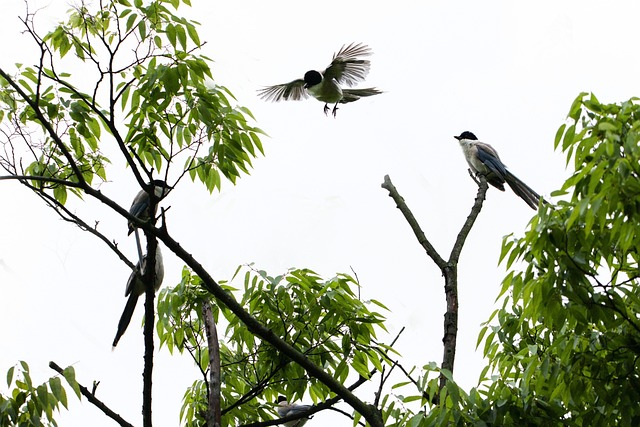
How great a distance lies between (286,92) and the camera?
203 inches

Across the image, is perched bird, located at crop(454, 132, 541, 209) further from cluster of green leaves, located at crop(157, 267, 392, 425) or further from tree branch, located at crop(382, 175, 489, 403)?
cluster of green leaves, located at crop(157, 267, 392, 425)

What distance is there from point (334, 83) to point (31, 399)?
313 cm

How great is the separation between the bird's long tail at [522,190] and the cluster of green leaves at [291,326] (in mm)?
2152

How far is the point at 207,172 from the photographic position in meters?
2.90

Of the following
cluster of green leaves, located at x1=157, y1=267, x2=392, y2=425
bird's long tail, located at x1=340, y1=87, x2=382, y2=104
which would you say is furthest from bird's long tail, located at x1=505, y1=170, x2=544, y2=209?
cluster of green leaves, located at x1=157, y1=267, x2=392, y2=425

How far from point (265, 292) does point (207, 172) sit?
52 centimetres

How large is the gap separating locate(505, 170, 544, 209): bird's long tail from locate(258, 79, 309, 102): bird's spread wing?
57.7 inches

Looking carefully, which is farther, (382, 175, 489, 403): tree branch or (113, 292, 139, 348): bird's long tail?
(113, 292, 139, 348): bird's long tail

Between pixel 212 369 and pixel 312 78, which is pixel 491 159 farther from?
pixel 212 369

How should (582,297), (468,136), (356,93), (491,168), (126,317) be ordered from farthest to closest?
(468,136) → (491,168) → (356,93) → (126,317) → (582,297)

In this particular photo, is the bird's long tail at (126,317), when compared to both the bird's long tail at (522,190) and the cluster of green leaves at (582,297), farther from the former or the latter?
the bird's long tail at (522,190)

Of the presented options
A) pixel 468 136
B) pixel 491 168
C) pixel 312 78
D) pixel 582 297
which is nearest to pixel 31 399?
pixel 582 297

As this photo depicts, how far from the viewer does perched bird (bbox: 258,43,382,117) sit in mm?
4758

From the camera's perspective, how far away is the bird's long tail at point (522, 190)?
4.83 m
